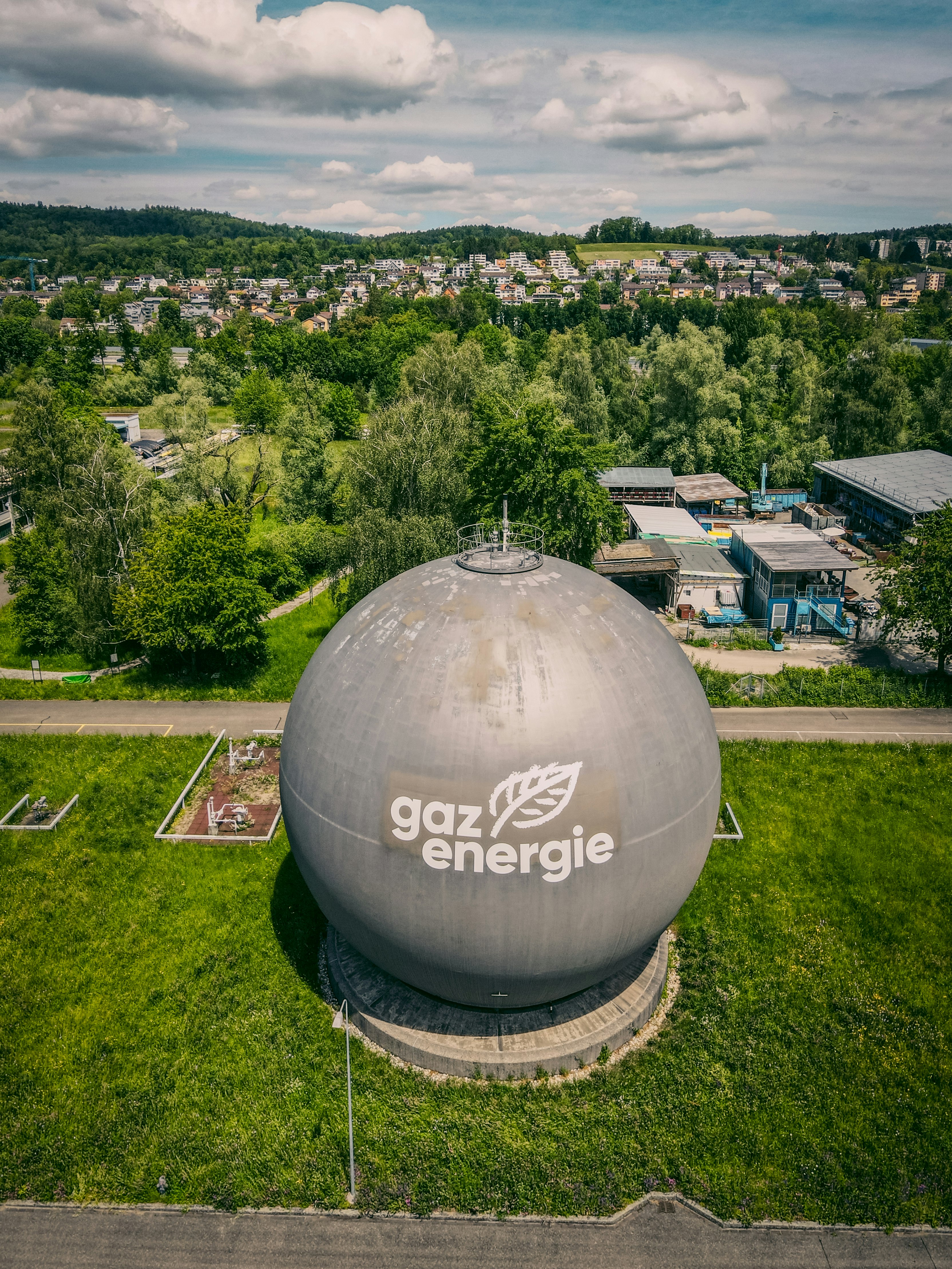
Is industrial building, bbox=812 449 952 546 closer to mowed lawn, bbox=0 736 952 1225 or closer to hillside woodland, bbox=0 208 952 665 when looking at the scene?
hillside woodland, bbox=0 208 952 665

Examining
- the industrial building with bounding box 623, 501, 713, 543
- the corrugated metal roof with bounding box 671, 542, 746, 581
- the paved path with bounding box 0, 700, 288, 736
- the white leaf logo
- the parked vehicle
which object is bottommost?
the paved path with bounding box 0, 700, 288, 736

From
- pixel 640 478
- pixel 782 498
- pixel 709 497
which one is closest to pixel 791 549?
pixel 709 497

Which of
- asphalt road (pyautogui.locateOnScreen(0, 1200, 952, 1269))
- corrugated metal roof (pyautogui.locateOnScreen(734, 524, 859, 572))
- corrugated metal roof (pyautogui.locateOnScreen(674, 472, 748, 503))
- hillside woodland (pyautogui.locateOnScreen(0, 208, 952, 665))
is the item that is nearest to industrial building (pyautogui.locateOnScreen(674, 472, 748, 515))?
corrugated metal roof (pyautogui.locateOnScreen(674, 472, 748, 503))

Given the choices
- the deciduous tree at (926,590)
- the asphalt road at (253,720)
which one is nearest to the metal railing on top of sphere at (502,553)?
the asphalt road at (253,720)

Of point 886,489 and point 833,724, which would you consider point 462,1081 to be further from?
point 886,489

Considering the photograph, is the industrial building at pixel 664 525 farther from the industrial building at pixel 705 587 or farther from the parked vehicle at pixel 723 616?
the parked vehicle at pixel 723 616

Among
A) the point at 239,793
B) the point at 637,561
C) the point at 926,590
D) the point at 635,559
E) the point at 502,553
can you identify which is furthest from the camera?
the point at 635,559

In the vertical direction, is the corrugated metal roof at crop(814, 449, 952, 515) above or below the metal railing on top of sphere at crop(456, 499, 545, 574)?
below
